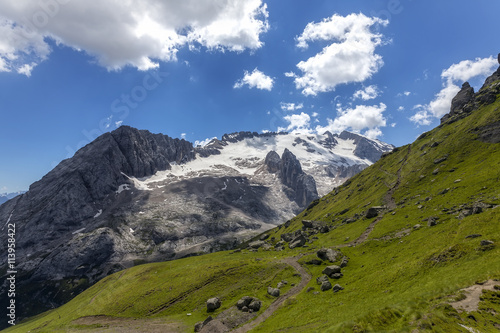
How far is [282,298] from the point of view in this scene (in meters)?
56.0

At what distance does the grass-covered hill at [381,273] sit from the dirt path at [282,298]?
0.94ft

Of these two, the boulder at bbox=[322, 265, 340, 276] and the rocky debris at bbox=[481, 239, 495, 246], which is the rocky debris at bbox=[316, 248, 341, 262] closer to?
the boulder at bbox=[322, 265, 340, 276]

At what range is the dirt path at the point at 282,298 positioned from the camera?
156 ft

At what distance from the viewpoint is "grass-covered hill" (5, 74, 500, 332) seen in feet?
81.2

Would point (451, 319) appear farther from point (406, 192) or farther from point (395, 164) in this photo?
point (395, 164)

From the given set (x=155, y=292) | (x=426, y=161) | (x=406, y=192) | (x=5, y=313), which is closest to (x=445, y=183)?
(x=406, y=192)

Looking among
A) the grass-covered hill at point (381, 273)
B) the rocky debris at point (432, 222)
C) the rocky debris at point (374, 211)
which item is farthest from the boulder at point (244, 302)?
the rocky debris at point (374, 211)

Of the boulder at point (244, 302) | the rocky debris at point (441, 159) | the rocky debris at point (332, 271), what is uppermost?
the rocky debris at point (441, 159)

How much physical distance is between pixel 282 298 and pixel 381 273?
2224cm

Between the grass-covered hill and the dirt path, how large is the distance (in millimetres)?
288

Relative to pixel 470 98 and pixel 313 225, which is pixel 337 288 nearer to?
pixel 313 225


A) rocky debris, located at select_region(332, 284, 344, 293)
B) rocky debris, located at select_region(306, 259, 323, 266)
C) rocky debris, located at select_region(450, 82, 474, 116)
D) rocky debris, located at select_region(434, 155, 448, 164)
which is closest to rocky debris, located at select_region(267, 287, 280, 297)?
rocky debris, located at select_region(332, 284, 344, 293)

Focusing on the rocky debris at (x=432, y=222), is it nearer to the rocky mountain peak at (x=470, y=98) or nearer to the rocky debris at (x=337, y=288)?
the rocky debris at (x=337, y=288)

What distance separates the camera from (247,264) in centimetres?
7762
